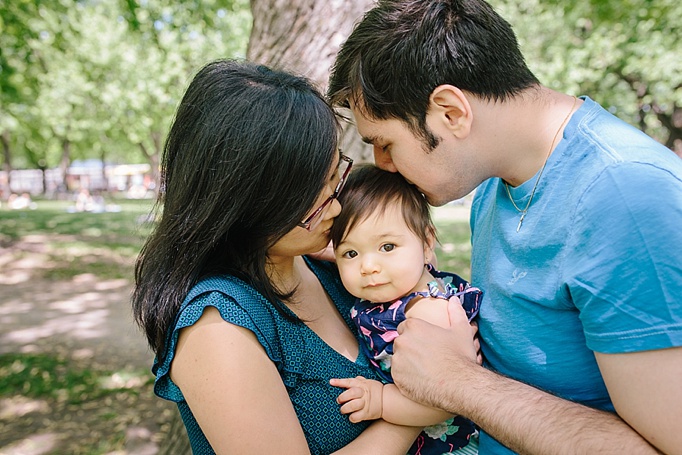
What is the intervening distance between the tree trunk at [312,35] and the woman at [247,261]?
1.12 metres

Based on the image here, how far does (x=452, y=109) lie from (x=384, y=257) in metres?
0.56

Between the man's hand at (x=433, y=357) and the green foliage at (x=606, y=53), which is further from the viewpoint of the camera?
the green foliage at (x=606, y=53)

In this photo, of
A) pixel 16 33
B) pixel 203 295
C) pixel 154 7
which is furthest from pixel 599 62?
pixel 203 295

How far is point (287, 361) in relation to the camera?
5.98 feet

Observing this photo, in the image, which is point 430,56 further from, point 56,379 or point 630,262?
point 56,379

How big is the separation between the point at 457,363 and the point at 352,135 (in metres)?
1.60

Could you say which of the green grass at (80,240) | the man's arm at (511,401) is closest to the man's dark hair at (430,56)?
the man's arm at (511,401)

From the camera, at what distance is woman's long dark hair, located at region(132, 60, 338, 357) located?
1.80 metres

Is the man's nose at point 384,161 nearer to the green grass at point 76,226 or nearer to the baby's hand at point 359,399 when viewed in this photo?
the baby's hand at point 359,399

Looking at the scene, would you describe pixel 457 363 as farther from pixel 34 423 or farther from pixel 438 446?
pixel 34 423

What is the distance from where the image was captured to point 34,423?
480cm

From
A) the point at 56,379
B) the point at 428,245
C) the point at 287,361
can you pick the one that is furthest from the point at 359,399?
the point at 56,379

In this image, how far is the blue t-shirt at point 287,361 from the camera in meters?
1.73

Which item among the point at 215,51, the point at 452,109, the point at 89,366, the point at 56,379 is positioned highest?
the point at 452,109
